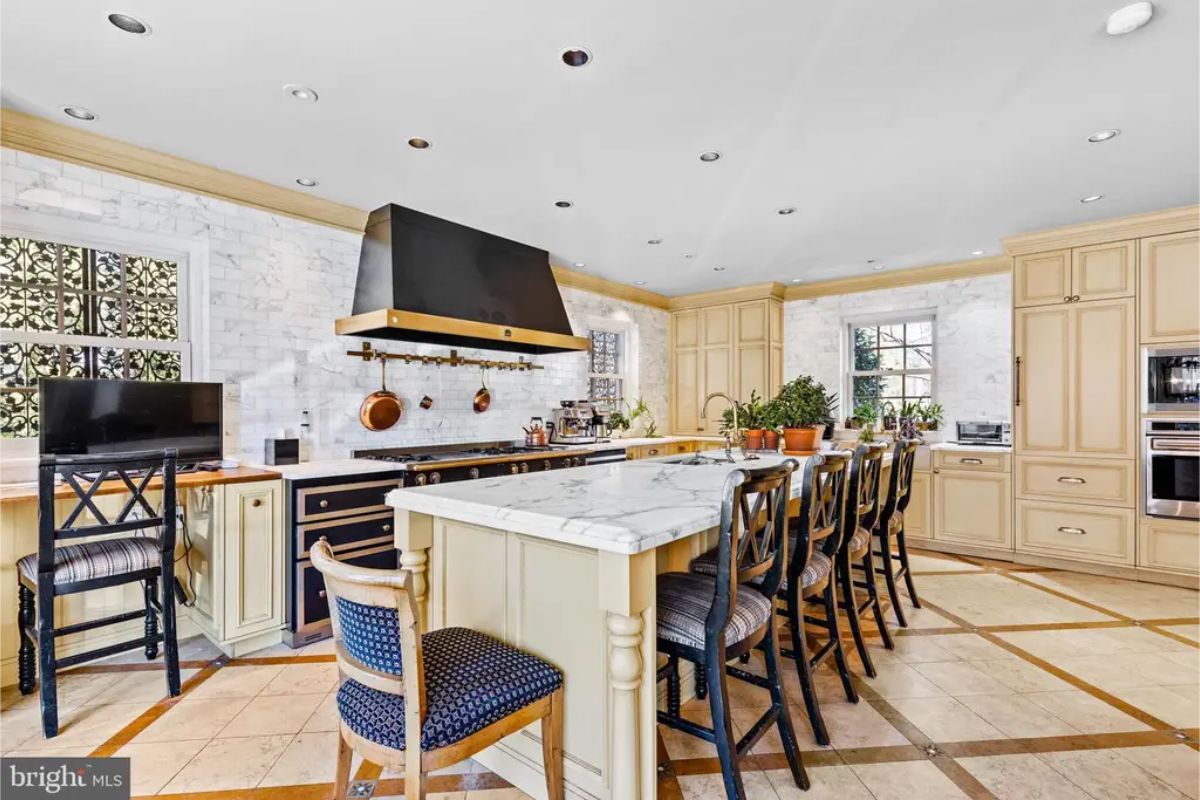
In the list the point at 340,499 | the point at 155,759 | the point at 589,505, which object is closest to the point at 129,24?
the point at 340,499

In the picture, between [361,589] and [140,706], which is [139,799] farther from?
Answer: [361,589]

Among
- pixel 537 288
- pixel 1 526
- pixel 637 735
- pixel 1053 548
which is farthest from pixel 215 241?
pixel 1053 548

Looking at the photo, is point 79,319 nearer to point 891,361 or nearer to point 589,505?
point 589,505

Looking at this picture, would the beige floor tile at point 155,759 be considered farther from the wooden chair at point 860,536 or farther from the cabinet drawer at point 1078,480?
the cabinet drawer at point 1078,480

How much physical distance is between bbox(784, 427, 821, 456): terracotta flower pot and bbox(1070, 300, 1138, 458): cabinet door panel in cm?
229

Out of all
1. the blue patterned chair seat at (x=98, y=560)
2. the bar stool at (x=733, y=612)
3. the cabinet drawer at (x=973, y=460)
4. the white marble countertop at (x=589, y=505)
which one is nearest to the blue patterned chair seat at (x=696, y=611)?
the bar stool at (x=733, y=612)

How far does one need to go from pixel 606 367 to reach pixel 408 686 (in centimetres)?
508

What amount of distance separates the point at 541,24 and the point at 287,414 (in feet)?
8.79

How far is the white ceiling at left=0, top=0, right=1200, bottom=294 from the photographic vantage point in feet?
6.36

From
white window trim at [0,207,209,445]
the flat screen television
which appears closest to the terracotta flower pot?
the flat screen television

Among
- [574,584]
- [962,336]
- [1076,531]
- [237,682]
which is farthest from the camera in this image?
[962,336]

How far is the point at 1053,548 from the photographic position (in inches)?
166

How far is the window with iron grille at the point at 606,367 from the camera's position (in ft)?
19.7

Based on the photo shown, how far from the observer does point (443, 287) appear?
3723 mm
